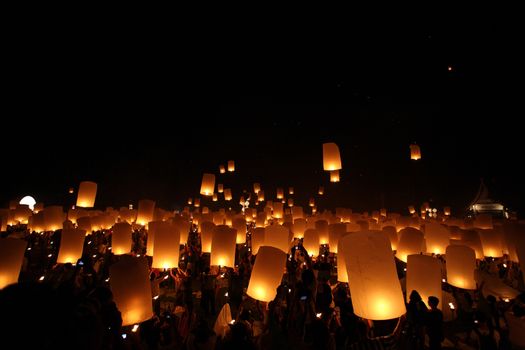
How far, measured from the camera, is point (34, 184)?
1964 cm

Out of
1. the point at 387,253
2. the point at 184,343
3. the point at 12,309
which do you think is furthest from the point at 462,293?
the point at 12,309

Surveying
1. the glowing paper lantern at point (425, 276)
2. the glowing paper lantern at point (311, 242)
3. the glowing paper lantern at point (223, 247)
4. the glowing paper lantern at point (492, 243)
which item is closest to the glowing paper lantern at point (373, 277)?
the glowing paper lantern at point (425, 276)

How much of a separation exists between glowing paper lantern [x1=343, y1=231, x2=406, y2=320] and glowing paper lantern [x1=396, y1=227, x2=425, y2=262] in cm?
485

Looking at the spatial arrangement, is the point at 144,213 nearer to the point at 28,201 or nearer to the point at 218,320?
the point at 218,320

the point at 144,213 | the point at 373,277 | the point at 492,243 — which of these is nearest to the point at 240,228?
the point at 144,213

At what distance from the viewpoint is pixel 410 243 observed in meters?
7.41

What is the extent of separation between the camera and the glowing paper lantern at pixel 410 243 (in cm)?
Answer: 736

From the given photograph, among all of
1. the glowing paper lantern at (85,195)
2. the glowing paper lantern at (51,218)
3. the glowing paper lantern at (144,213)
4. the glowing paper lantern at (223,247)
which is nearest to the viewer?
the glowing paper lantern at (223,247)

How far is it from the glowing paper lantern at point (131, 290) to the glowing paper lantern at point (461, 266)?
592 cm

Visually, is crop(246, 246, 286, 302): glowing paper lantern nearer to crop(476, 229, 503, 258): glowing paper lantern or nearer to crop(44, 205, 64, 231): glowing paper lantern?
crop(476, 229, 503, 258): glowing paper lantern

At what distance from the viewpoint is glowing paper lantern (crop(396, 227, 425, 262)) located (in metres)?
7.36

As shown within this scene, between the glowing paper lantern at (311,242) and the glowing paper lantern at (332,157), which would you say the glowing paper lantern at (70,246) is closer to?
the glowing paper lantern at (311,242)

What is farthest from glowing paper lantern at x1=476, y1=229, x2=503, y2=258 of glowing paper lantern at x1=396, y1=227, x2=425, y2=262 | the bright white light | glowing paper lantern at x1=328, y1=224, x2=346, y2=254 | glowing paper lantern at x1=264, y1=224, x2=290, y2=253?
the bright white light

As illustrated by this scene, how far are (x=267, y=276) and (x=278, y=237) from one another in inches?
102
